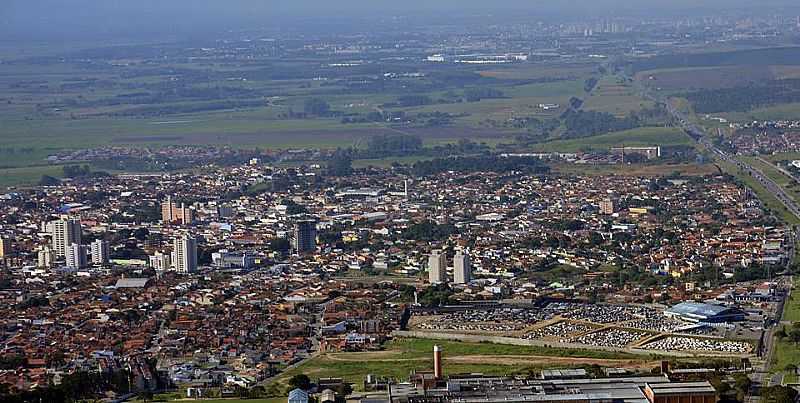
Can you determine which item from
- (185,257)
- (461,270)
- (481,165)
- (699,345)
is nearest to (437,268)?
(461,270)

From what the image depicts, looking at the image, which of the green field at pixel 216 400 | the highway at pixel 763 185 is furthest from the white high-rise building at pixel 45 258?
the highway at pixel 763 185

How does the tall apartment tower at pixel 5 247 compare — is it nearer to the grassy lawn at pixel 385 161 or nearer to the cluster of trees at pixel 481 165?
the cluster of trees at pixel 481 165

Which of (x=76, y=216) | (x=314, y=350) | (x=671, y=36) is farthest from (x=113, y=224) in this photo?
(x=671, y=36)

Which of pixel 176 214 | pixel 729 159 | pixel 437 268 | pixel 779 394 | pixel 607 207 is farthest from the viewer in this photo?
pixel 729 159

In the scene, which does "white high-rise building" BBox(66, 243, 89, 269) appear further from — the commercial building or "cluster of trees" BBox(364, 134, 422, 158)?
"cluster of trees" BBox(364, 134, 422, 158)

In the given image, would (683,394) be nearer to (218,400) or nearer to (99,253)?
(218,400)

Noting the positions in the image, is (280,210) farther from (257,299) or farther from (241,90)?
(241,90)

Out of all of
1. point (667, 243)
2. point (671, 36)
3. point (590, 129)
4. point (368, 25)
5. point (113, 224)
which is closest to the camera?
point (667, 243)
